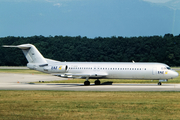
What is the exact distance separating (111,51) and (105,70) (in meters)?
96.7

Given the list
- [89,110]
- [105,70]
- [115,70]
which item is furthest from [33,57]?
[89,110]

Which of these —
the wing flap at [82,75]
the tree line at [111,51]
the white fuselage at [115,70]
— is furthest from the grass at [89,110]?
the tree line at [111,51]

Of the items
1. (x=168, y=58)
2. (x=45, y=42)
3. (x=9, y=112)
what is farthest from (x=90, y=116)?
(x=45, y=42)

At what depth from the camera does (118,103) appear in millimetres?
22391

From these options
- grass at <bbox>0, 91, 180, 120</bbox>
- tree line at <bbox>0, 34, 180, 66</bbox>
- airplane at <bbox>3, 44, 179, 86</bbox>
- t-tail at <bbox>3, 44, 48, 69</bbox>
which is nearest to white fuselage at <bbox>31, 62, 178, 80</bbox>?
airplane at <bbox>3, 44, 179, 86</bbox>

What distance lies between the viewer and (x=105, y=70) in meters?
42.9

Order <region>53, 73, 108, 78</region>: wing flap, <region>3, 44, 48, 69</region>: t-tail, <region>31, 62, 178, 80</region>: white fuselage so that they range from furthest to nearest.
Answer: <region>3, 44, 48, 69</region>: t-tail → <region>53, 73, 108, 78</region>: wing flap → <region>31, 62, 178, 80</region>: white fuselage

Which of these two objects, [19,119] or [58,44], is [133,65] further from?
[58,44]

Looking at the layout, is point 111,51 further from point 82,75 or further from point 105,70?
point 82,75

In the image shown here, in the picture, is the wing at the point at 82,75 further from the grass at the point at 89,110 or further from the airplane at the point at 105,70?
the grass at the point at 89,110

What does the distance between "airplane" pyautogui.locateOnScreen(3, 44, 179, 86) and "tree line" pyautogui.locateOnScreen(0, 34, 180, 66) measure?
84.5m

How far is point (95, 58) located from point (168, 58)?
107 ft

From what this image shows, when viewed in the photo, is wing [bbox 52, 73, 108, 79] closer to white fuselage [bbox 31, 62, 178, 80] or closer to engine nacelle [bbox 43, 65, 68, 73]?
white fuselage [bbox 31, 62, 178, 80]

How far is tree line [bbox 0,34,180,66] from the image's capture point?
12812cm
